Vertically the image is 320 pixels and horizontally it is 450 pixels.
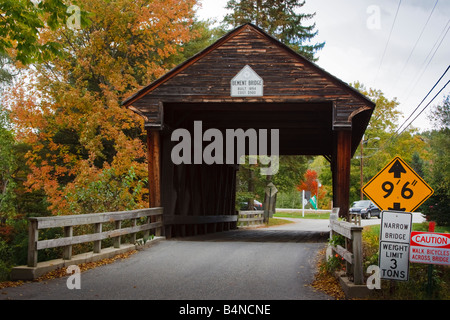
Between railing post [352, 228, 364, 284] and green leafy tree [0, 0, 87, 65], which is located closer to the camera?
railing post [352, 228, 364, 284]

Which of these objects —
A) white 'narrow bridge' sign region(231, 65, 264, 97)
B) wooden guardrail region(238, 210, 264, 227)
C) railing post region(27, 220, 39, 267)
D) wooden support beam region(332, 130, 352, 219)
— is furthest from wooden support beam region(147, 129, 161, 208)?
wooden guardrail region(238, 210, 264, 227)

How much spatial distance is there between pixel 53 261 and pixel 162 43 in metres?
16.5

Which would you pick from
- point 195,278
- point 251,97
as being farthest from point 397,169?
point 251,97

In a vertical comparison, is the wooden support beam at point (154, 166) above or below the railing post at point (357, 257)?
above

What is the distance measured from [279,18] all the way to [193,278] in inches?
1083

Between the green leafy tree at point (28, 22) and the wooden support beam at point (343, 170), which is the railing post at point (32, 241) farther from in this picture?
the wooden support beam at point (343, 170)

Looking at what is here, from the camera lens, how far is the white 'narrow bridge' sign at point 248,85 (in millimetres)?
14148

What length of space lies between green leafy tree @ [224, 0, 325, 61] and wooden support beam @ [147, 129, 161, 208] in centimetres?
2081

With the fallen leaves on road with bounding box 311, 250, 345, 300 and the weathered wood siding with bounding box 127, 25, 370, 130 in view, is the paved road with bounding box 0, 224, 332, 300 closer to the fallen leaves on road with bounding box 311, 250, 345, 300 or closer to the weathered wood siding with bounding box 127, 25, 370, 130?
the fallen leaves on road with bounding box 311, 250, 345, 300

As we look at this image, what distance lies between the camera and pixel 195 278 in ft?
27.0

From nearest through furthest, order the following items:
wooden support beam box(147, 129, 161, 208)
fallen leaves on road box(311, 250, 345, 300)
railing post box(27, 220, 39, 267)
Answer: fallen leaves on road box(311, 250, 345, 300), railing post box(27, 220, 39, 267), wooden support beam box(147, 129, 161, 208)

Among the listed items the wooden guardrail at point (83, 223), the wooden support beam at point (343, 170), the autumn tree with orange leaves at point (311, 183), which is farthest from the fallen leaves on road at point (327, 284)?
the autumn tree with orange leaves at point (311, 183)

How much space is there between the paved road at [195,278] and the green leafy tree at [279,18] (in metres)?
24.0

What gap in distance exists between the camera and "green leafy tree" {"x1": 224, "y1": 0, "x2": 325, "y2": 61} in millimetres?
33469
